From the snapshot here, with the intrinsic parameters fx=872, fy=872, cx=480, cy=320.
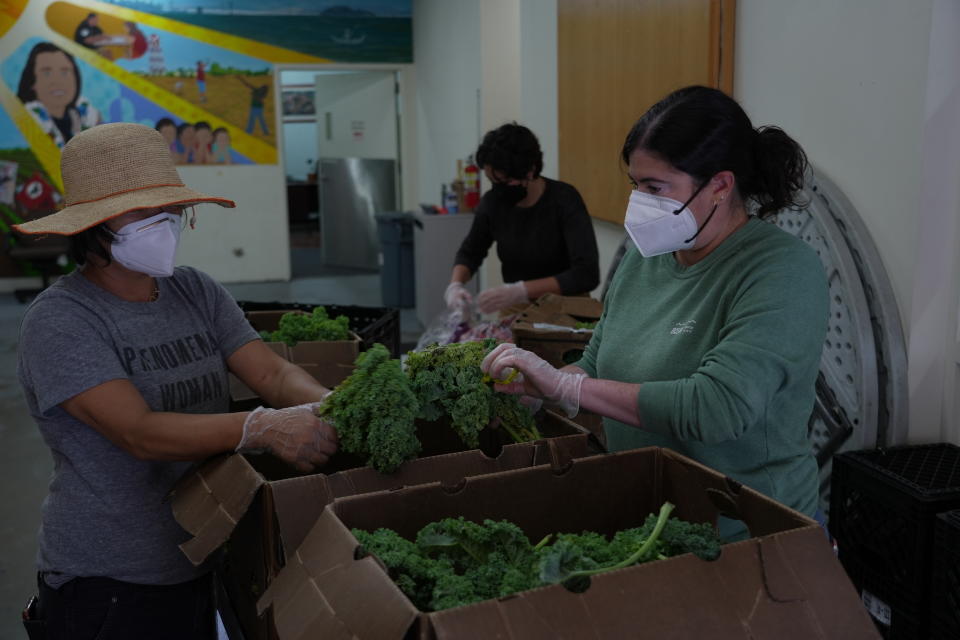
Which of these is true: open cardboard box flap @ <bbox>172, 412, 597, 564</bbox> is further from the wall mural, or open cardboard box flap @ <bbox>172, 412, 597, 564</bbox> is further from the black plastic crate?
the wall mural

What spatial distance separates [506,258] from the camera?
3746 mm

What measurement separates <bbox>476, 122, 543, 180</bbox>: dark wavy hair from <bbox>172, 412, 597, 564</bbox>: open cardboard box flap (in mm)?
1925

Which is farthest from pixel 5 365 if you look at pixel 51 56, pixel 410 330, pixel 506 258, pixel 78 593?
pixel 78 593

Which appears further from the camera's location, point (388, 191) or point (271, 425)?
point (388, 191)

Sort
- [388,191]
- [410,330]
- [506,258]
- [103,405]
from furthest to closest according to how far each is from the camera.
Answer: [388,191] < [410,330] < [506,258] < [103,405]

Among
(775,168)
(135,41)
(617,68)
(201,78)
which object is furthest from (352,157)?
(775,168)

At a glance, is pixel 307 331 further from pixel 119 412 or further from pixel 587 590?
pixel 587 590

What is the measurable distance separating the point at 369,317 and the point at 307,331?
0.46 meters

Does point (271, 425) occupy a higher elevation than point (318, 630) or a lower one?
higher

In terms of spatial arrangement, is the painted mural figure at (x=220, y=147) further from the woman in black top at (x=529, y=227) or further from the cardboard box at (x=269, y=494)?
the cardboard box at (x=269, y=494)

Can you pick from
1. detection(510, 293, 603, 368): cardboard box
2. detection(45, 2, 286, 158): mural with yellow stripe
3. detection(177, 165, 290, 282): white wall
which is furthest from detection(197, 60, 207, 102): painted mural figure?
detection(510, 293, 603, 368): cardboard box

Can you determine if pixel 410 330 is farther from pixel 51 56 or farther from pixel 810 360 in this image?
pixel 810 360

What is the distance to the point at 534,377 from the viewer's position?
163 centimetres

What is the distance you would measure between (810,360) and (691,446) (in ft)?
0.85
